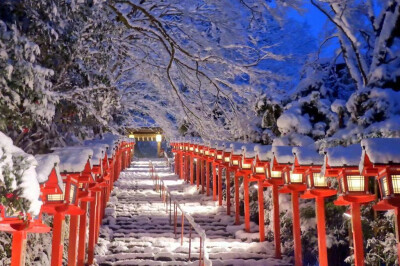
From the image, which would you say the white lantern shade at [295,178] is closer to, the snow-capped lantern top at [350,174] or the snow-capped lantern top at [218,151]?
the snow-capped lantern top at [350,174]

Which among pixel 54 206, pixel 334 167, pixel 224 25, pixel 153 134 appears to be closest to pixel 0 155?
pixel 54 206

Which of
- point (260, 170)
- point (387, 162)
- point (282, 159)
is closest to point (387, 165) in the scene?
point (387, 162)

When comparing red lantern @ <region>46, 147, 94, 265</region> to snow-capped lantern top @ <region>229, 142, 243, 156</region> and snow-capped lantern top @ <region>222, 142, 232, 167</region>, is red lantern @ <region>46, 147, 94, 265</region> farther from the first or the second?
snow-capped lantern top @ <region>222, 142, 232, 167</region>

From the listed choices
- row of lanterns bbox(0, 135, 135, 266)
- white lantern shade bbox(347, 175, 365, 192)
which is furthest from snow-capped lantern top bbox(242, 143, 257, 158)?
white lantern shade bbox(347, 175, 365, 192)

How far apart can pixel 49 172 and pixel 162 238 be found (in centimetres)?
830

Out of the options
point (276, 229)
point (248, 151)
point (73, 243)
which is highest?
point (248, 151)

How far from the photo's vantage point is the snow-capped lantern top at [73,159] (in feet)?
22.5

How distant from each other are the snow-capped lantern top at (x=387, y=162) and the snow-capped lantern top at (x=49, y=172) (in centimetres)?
455

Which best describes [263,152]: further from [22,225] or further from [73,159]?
[22,225]

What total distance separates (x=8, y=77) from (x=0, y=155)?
64.6 inches

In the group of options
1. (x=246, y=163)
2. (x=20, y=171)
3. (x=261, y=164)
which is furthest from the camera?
(x=246, y=163)

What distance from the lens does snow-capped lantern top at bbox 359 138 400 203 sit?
16.6 ft

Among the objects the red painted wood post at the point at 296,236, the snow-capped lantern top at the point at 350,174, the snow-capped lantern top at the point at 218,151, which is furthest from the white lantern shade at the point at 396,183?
the snow-capped lantern top at the point at 218,151

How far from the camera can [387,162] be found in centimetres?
507
